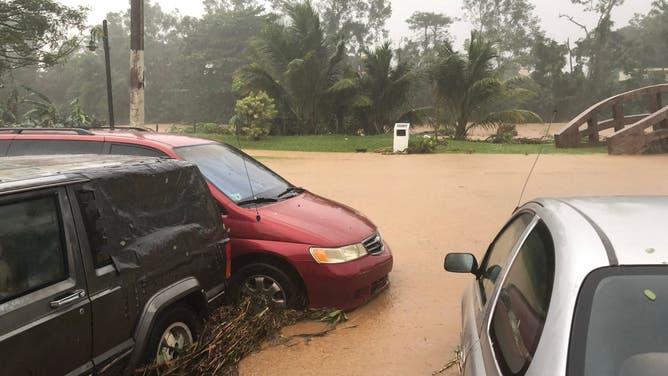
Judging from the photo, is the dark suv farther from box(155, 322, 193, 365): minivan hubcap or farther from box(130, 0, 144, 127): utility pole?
box(130, 0, 144, 127): utility pole

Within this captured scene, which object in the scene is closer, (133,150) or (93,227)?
(93,227)

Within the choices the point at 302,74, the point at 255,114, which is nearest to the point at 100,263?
the point at 255,114

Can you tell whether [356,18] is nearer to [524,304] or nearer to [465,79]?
[465,79]

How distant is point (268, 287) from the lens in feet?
15.0

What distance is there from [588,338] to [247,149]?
21.8 m

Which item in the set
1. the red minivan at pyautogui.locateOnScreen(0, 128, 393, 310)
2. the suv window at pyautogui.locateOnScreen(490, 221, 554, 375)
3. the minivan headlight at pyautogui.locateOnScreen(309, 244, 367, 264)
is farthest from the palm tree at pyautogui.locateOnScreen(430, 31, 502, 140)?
the suv window at pyautogui.locateOnScreen(490, 221, 554, 375)

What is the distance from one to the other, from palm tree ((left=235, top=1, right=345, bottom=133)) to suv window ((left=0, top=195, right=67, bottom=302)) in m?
23.5

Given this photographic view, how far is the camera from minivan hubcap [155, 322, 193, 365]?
3227mm

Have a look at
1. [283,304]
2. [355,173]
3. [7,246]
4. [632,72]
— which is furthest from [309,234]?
[632,72]

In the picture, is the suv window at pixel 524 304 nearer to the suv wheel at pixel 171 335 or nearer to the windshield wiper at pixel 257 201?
the suv wheel at pixel 171 335

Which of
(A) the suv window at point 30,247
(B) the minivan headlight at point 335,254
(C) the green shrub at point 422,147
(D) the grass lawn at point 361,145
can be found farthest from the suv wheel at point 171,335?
(D) the grass lawn at point 361,145

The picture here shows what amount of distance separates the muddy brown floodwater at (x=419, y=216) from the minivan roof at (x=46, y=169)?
68.8 inches

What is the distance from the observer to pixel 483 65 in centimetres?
2458

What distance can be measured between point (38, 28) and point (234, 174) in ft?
62.6
